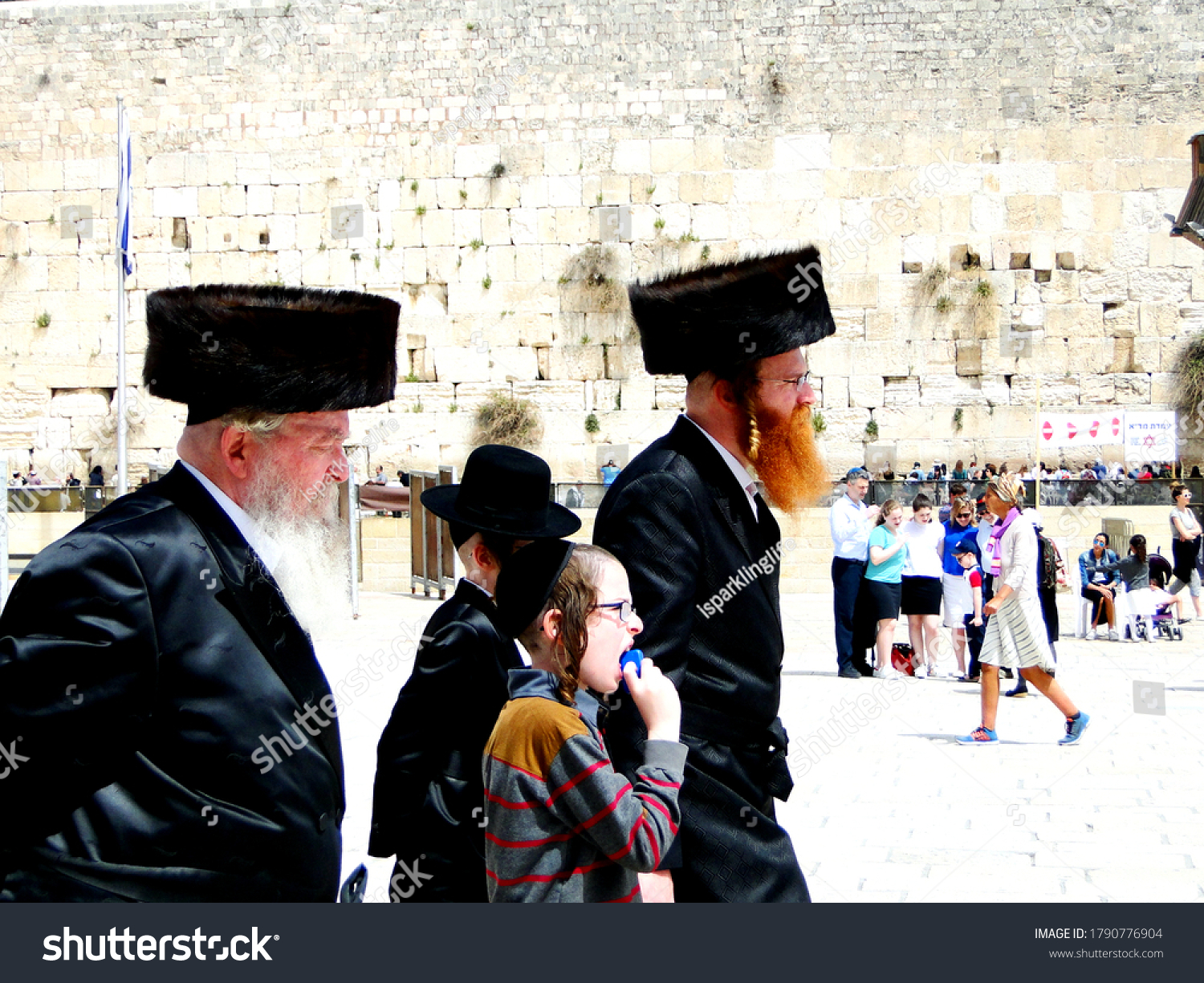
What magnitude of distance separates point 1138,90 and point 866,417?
585 cm

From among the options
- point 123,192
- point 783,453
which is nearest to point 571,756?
point 783,453

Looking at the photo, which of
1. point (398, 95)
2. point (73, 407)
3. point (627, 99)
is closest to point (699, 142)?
point (627, 99)

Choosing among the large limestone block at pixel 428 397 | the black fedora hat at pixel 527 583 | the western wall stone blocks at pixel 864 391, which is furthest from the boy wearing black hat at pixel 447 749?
the large limestone block at pixel 428 397

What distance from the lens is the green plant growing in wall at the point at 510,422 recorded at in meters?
19.6

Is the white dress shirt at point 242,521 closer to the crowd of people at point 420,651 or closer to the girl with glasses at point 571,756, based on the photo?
the crowd of people at point 420,651

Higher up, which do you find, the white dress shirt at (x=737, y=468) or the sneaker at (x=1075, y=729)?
the white dress shirt at (x=737, y=468)

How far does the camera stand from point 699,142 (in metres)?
19.4

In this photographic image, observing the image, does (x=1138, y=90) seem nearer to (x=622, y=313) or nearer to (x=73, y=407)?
(x=622, y=313)

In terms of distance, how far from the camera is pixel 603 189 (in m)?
19.6

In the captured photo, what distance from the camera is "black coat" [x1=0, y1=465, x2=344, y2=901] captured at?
1.75 meters

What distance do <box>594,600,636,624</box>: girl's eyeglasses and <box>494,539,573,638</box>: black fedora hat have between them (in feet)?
0.30

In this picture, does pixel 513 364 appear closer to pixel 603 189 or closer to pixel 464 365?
pixel 464 365

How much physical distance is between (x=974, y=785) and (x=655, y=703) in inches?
162

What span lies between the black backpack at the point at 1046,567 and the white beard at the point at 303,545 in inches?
258
